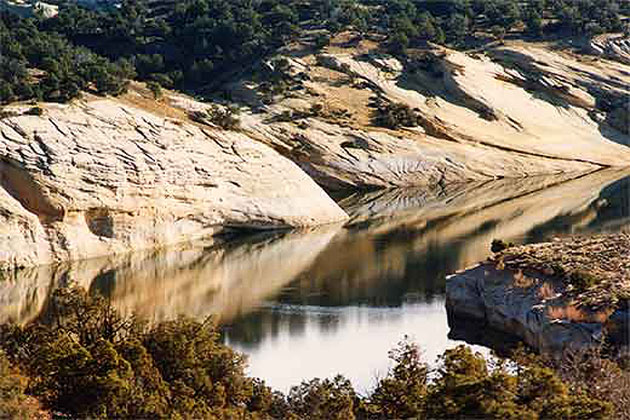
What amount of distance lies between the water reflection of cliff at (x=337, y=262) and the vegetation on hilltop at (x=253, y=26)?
33886 mm

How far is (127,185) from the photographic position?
2333 inches

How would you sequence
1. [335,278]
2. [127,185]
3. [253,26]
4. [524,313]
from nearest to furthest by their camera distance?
1. [524,313]
2. [335,278]
3. [127,185]
4. [253,26]

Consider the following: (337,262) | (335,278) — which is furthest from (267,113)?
(335,278)

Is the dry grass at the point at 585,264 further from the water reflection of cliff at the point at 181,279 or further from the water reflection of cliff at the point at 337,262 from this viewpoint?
the water reflection of cliff at the point at 181,279

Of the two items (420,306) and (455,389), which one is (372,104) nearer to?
(420,306)

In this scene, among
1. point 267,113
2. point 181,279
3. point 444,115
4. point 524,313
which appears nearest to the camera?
point 524,313

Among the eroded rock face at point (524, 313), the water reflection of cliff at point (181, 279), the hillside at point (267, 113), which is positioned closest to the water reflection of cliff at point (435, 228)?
the water reflection of cliff at point (181, 279)

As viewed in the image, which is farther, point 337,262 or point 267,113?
point 267,113

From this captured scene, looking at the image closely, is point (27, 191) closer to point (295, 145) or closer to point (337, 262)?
point (337, 262)

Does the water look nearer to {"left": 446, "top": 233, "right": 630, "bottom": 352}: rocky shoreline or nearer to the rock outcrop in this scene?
{"left": 446, "top": 233, "right": 630, "bottom": 352}: rocky shoreline

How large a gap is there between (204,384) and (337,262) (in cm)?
2735

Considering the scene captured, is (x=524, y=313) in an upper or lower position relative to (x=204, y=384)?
upper

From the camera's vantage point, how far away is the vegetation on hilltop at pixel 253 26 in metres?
105

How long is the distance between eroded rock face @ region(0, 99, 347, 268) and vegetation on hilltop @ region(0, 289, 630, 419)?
24.6 metres
